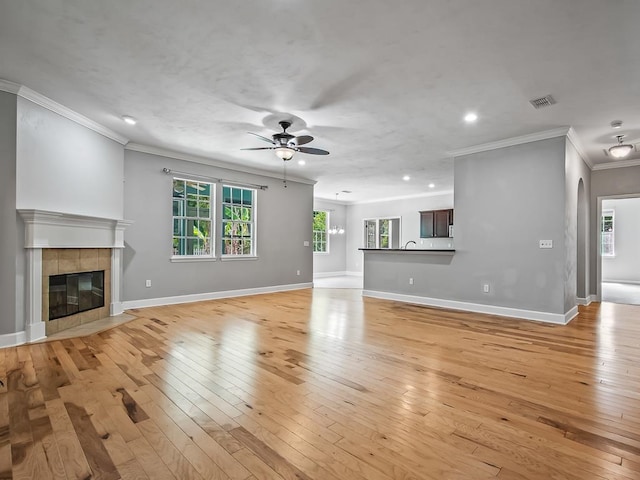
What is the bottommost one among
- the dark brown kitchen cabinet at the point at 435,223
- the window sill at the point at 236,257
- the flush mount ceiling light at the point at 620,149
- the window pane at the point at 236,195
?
the window sill at the point at 236,257

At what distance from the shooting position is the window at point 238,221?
7211 mm

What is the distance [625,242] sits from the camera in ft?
33.9

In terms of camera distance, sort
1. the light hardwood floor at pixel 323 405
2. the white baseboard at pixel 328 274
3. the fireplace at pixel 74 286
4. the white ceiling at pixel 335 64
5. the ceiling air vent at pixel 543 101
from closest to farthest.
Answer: the light hardwood floor at pixel 323 405
the white ceiling at pixel 335 64
the ceiling air vent at pixel 543 101
the fireplace at pixel 74 286
the white baseboard at pixel 328 274

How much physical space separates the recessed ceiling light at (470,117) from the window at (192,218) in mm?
4929

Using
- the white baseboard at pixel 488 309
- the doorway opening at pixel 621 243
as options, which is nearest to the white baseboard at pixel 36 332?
the white baseboard at pixel 488 309

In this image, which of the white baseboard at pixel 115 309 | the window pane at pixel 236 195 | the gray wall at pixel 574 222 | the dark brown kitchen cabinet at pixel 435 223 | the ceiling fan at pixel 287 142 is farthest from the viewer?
the dark brown kitchen cabinet at pixel 435 223

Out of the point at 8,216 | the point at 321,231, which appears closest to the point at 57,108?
the point at 8,216

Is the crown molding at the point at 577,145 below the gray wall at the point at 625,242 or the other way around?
the other way around

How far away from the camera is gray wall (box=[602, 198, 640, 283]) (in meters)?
10.2

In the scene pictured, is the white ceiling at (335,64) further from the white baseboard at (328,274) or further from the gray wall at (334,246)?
the white baseboard at (328,274)

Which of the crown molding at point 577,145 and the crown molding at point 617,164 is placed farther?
the crown molding at point 617,164

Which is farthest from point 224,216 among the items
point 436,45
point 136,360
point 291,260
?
point 436,45

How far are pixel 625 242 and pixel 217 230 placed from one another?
476 inches

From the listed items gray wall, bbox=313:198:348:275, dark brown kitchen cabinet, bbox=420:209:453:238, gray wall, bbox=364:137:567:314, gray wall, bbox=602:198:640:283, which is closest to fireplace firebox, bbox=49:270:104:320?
gray wall, bbox=364:137:567:314
